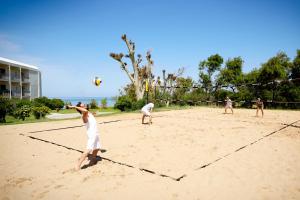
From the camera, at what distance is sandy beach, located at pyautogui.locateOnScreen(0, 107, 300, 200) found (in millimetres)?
3180

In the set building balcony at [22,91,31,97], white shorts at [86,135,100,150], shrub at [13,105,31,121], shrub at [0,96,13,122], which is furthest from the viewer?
building balcony at [22,91,31,97]

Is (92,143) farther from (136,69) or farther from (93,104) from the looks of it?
(93,104)

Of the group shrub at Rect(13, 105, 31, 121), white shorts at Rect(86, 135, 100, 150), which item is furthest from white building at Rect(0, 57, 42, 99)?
white shorts at Rect(86, 135, 100, 150)

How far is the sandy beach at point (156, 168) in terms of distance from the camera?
125 inches

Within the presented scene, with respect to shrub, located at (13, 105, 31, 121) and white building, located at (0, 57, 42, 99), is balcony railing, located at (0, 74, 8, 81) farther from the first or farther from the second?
shrub, located at (13, 105, 31, 121)

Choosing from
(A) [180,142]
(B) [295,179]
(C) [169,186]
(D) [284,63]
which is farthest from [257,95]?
(C) [169,186]

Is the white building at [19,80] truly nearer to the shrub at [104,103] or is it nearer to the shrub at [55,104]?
the shrub at [55,104]

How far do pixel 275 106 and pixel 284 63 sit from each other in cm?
489

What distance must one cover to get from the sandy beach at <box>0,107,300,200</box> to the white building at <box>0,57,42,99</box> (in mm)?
25910

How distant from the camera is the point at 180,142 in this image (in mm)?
6121

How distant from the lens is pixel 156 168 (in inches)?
161

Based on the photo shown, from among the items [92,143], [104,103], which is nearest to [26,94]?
[104,103]

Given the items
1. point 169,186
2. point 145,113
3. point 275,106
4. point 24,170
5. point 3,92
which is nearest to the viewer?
point 169,186

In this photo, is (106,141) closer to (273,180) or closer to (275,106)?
(273,180)
